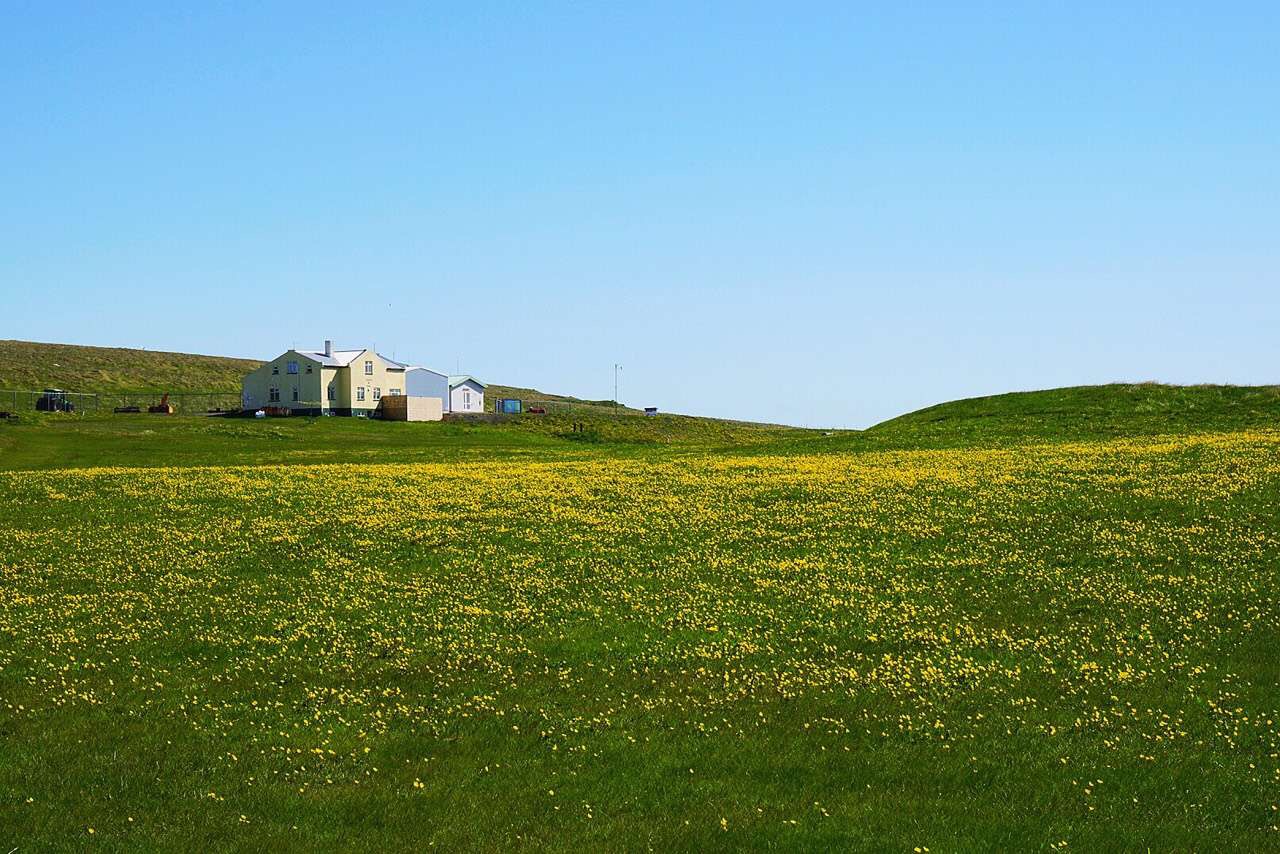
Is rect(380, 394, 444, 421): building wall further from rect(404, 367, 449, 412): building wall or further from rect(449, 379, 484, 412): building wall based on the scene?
rect(449, 379, 484, 412): building wall

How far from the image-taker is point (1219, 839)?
15.5 m

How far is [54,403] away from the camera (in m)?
140

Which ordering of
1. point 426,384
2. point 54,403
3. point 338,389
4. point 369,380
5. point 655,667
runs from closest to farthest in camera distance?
point 655,667, point 338,389, point 54,403, point 369,380, point 426,384

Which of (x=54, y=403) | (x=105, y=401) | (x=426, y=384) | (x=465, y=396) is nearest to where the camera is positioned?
(x=54, y=403)

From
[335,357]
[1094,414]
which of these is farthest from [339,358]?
[1094,414]

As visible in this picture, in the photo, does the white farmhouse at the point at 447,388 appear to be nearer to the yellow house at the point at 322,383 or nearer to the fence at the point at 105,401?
the yellow house at the point at 322,383

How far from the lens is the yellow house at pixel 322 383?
450 feet

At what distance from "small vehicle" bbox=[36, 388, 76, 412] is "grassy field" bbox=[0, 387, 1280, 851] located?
10193 centimetres

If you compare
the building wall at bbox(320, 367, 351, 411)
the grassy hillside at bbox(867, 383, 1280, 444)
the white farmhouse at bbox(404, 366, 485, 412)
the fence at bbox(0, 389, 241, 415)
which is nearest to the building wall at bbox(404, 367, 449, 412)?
the white farmhouse at bbox(404, 366, 485, 412)

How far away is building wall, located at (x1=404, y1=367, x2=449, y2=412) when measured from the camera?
146 m

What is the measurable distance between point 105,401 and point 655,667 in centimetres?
15282

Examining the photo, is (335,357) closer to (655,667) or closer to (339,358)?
(339,358)

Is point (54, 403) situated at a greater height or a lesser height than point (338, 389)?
lesser

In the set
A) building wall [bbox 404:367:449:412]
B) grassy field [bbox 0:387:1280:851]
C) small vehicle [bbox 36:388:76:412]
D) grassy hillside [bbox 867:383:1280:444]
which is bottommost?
grassy field [bbox 0:387:1280:851]
